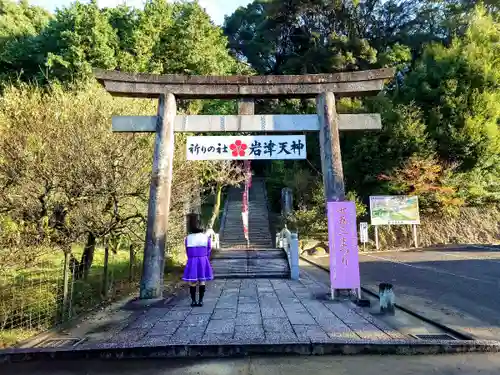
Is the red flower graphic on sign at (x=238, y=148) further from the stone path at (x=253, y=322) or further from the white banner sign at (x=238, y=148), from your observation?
the stone path at (x=253, y=322)

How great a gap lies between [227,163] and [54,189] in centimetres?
1085

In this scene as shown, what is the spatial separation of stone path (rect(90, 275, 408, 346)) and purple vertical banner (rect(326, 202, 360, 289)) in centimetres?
43

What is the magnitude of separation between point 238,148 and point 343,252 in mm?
2929

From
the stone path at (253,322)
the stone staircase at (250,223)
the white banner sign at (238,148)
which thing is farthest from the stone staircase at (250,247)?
the white banner sign at (238,148)

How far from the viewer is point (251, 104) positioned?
8008 millimetres

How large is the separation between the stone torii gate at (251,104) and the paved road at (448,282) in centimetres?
281

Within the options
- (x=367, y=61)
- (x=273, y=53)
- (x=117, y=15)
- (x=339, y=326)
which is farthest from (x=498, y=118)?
(x=117, y=15)

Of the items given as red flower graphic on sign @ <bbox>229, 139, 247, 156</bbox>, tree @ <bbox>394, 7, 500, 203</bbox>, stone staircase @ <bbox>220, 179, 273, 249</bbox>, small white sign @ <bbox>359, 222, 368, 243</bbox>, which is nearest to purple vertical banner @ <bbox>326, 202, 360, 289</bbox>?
red flower graphic on sign @ <bbox>229, 139, 247, 156</bbox>

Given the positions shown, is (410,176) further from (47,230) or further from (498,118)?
(47,230)

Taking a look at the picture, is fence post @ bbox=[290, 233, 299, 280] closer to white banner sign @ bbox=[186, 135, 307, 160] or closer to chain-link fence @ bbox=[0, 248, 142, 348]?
white banner sign @ bbox=[186, 135, 307, 160]

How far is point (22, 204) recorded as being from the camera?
267 inches

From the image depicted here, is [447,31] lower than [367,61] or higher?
higher

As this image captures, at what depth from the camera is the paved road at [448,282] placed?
5.96m

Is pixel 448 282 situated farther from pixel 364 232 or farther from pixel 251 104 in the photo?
pixel 364 232
